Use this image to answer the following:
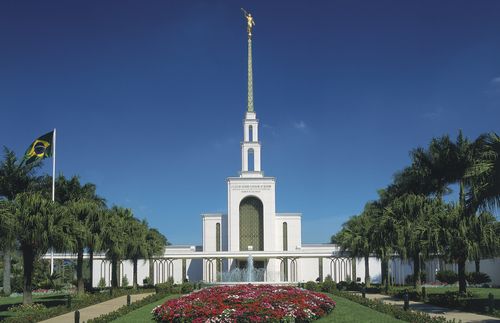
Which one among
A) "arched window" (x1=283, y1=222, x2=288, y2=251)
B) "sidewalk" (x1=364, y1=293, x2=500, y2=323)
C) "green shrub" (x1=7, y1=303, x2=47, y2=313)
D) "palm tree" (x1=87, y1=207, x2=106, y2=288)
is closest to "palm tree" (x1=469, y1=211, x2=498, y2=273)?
"sidewalk" (x1=364, y1=293, x2=500, y2=323)

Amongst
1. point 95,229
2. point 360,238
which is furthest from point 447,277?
point 95,229

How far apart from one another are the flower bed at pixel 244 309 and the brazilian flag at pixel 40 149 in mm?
26236

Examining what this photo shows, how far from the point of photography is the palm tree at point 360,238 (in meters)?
43.8

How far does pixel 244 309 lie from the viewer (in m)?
19.3

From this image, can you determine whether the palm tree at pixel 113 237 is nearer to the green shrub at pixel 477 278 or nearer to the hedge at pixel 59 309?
the hedge at pixel 59 309

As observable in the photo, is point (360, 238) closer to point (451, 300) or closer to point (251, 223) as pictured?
point (451, 300)

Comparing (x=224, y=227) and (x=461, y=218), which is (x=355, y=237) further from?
(x=224, y=227)

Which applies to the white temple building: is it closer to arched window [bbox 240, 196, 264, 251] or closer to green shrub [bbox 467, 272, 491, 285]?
arched window [bbox 240, 196, 264, 251]

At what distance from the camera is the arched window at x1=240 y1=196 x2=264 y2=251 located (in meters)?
68.1

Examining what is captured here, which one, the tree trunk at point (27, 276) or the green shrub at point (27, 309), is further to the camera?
the tree trunk at point (27, 276)

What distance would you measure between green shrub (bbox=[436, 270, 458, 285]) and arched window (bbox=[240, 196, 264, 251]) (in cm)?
2101

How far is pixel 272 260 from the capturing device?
6631 cm

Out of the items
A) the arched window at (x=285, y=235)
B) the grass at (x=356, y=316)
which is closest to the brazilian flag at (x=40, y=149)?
the grass at (x=356, y=316)

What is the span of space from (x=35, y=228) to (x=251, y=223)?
4226 cm
